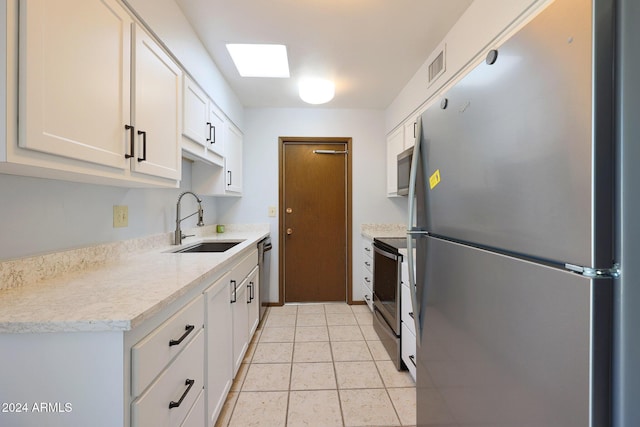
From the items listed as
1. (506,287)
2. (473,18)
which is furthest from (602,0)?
(473,18)

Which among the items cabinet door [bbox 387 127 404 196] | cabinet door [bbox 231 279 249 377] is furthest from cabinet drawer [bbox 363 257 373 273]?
cabinet door [bbox 231 279 249 377]

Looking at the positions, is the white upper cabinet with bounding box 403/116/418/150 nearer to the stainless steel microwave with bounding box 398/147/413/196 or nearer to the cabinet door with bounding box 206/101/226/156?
the stainless steel microwave with bounding box 398/147/413/196

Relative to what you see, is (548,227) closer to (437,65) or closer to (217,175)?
(437,65)

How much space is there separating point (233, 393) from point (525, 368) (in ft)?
5.52

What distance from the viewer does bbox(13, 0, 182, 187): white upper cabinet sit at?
75 centimetres

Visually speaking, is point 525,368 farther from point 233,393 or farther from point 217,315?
point 233,393

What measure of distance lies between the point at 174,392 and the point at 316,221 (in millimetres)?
2561

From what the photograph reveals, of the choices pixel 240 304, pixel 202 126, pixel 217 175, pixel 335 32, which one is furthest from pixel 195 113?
pixel 240 304

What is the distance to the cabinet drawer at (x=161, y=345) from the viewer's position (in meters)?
0.74

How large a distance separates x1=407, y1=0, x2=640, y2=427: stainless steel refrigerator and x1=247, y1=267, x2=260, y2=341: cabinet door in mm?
1645

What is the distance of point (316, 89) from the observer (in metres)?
2.48

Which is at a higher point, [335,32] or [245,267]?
[335,32]

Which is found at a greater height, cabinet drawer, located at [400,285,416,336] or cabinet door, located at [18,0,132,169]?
cabinet door, located at [18,0,132,169]

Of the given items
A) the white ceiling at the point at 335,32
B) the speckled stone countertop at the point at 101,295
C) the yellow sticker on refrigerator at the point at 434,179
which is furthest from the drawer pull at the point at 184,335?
the white ceiling at the point at 335,32
